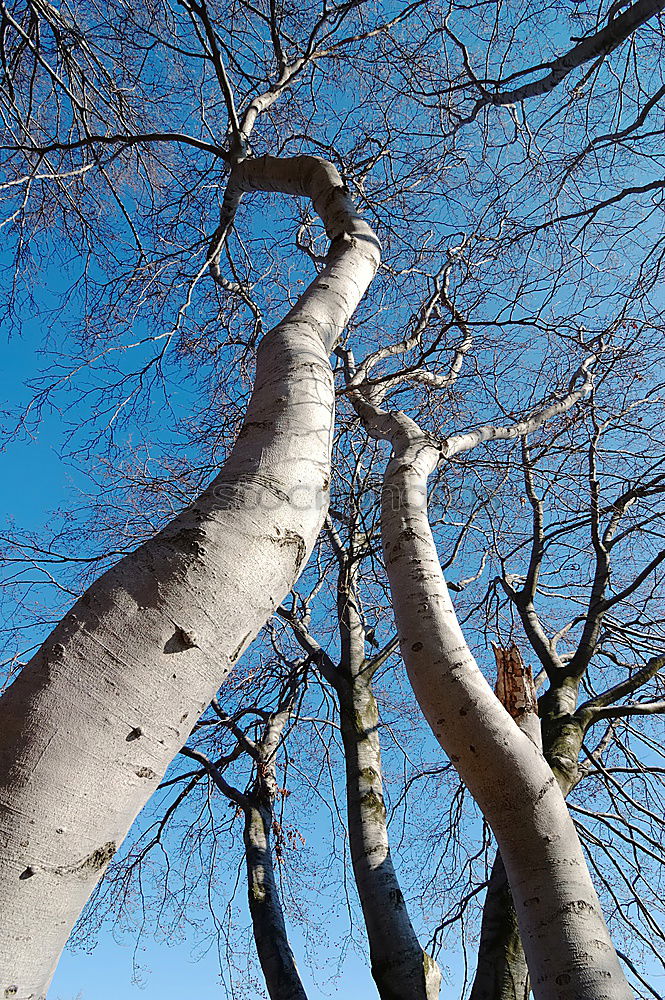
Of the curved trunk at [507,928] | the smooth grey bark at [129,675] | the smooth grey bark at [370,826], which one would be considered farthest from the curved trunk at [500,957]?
the smooth grey bark at [129,675]

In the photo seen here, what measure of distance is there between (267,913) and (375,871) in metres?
1.19

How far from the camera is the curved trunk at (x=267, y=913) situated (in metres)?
3.86

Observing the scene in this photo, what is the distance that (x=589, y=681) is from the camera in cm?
588

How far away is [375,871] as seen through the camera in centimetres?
363

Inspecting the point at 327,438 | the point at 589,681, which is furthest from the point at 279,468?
the point at 589,681

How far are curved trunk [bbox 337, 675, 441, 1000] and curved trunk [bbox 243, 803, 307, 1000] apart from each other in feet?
2.81

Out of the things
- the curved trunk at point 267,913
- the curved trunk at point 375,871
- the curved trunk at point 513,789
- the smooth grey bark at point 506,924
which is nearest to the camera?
the curved trunk at point 513,789

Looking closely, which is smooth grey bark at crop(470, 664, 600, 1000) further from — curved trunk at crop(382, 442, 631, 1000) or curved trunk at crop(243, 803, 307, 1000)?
curved trunk at crop(243, 803, 307, 1000)

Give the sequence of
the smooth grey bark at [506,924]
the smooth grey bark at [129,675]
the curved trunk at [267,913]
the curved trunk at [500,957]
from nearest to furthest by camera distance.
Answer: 1. the smooth grey bark at [129,675]
2. the smooth grey bark at [506,924]
3. the curved trunk at [500,957]
4. the curved trunk at [267,913]

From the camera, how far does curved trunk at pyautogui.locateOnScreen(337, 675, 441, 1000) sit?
3184mm

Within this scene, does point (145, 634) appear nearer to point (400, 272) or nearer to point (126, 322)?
point (126, 322)

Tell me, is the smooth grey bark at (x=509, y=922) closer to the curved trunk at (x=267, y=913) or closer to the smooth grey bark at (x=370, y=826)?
the smooth grey bark at (x=370, y=826)

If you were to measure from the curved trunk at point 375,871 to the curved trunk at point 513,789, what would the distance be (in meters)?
1.86

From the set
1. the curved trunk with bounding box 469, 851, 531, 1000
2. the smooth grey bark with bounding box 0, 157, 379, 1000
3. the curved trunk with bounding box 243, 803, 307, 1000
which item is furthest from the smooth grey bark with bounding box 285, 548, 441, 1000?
the smooth grey bark with bounding box 0, 157, 379, 1000
